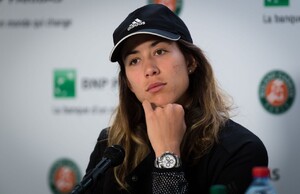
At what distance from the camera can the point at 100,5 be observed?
271cm

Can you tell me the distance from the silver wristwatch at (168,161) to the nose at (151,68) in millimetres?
313

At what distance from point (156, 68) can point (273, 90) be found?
101cm

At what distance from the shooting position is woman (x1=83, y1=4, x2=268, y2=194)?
5.20 feet

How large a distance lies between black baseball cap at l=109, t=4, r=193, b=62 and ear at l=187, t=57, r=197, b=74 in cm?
8

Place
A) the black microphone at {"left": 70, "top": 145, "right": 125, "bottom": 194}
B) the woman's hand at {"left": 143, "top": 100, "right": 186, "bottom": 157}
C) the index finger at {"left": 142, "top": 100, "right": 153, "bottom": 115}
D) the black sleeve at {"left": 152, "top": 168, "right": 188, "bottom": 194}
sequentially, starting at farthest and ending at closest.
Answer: the index finger at {"left": 142, "top": 100, "right": 153, "bottom": 115} < the woman's hand at {"left": 143, "top": 100, "right": 186, "bottom": 157} < the black sleeve at {"left": 152, "top": 168, "right": 188, "bottom": 194} < the black microphone at {"left": 70, "top": 145, "right": 125, "bottom": 194}

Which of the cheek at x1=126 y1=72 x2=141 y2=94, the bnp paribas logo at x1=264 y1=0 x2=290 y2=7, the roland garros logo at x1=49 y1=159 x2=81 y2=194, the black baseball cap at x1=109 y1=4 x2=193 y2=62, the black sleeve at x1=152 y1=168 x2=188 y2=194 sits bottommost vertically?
the roland garros logo at x1=49 y1=159 x2=81 y2=194

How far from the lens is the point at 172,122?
5.26 feet

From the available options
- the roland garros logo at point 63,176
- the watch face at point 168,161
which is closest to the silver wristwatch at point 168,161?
the watch face at point 168,161

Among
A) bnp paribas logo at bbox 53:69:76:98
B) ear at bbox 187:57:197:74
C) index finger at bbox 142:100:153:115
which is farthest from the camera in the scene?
bnp paribas logo at bbox 53:69:76:98

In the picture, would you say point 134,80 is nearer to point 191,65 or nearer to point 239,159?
point 191,65

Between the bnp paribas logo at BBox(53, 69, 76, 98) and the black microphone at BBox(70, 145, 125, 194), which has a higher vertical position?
the bnp paribas logo at BBox(53, 69, 76, 98)

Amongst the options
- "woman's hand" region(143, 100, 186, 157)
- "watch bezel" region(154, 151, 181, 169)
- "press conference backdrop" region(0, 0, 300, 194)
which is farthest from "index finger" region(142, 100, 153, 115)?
"press conference backdrop" region(0, 0, 300, 194)

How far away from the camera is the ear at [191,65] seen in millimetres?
1854

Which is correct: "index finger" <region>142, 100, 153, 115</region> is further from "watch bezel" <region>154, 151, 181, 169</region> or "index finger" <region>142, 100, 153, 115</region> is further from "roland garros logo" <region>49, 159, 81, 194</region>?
"roland garros logo" <region>49, 159, 81, 194</region>
